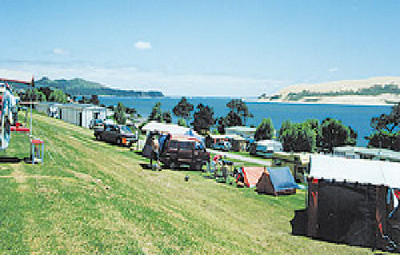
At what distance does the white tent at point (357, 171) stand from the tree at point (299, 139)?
33694mm

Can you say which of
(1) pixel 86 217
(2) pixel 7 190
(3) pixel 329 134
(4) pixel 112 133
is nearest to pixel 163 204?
(1) pixel 86 217

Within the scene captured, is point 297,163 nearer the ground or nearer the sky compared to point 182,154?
nearer the ground

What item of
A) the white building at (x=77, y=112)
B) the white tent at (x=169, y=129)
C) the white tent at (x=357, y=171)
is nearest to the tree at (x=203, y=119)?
the white building at (x=77, y=112)

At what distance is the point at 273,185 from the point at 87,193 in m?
8.93

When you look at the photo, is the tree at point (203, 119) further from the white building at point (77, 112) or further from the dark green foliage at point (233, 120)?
the white building at point (77, 112)

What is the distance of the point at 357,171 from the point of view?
10.6 meters

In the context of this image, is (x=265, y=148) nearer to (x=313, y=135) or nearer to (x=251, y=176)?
(x=313, y=135)

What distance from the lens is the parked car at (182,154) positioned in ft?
62.4

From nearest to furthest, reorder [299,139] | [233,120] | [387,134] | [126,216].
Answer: [126,216], [299,139], [387,134], [233,120]

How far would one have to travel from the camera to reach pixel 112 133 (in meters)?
26.3

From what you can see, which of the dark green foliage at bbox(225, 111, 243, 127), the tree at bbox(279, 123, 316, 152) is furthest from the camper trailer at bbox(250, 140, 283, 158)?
the dark green foliage at bbox(225, 111, 243, 127)

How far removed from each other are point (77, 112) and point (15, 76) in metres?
31.1

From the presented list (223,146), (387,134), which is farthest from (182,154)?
(387,134)

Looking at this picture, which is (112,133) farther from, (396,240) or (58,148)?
(396,240)
